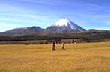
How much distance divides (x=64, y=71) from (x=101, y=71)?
11.5 ft

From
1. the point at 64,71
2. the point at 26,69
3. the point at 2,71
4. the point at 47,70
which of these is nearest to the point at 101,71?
the point at 64,71

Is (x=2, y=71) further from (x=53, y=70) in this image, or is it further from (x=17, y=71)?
(x=53, y=70)

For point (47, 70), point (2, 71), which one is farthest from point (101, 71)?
point (2, 71)

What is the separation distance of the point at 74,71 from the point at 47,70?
2.70 meters

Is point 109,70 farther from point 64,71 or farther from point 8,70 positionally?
point 8,70

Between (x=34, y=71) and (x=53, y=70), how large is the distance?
1.88m

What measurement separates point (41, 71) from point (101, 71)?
5731 mm

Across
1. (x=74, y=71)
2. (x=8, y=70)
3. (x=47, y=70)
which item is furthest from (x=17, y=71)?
(x=74, y=71)

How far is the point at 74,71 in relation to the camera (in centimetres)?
2702

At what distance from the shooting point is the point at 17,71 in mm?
27516

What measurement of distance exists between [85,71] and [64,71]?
200 cm

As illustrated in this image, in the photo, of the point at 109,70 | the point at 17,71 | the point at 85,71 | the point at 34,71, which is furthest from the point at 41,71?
the point at 109,70

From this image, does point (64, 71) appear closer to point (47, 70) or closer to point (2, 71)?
point (47, 70)

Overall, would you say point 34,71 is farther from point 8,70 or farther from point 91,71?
point 91,71
